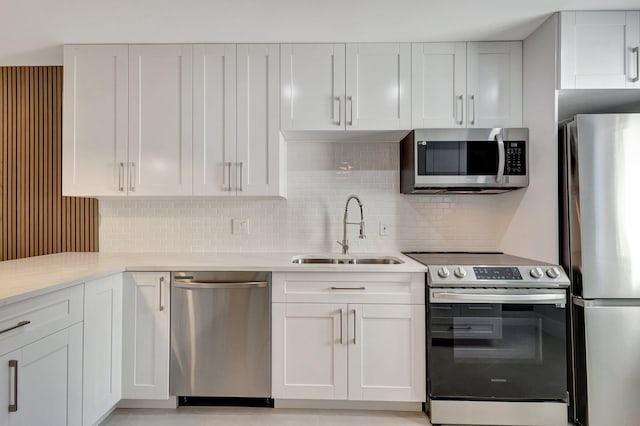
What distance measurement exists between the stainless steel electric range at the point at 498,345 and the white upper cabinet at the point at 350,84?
1.09 meters

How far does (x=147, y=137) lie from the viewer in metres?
2.41

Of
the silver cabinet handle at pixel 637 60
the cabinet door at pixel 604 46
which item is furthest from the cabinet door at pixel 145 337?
the silver cabinet handle at pixel 637 60

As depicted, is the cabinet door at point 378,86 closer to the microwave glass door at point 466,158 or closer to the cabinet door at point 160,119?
the microwave glass door at point 466,158

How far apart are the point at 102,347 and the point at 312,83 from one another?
79.4 inches

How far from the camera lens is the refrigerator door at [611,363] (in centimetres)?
191

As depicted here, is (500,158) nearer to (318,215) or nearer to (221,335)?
(318,215)

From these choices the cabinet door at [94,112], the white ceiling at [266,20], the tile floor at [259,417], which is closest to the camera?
the white ceiling at [266,20]

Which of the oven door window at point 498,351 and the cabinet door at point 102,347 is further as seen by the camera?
the oven door window at point 498,351

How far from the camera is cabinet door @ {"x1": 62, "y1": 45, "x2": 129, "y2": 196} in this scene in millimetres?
2400

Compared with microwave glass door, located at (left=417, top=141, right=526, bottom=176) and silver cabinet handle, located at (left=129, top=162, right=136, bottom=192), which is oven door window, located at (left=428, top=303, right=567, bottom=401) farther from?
silver cabinet handle, located at (left=129, top=162, right=136, bottom=192)

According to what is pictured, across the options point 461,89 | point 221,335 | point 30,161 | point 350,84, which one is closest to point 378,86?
point 350,84

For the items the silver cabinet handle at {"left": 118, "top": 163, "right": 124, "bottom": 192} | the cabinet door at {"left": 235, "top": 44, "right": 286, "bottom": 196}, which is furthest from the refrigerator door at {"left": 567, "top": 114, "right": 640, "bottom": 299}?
the silver cabinet handle at {"left": 118, "top": 163, "right": 124, "bottom": 192}

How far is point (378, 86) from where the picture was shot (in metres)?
2.39

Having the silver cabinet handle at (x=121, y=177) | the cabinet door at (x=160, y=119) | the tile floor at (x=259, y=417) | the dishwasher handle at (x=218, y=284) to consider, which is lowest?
the tile floor at (x=259, y=417)
